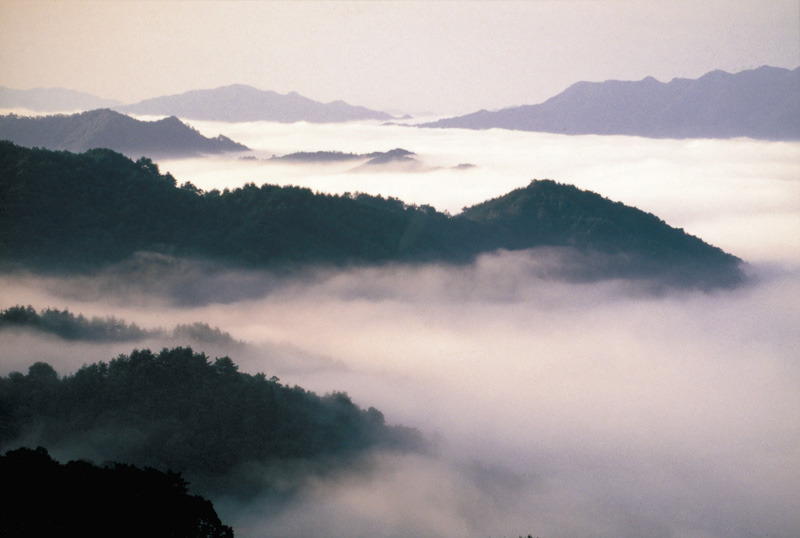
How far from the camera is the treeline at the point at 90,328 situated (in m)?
43.6

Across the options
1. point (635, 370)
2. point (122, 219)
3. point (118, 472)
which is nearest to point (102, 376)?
point (118, 472)

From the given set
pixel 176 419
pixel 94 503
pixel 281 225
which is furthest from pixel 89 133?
pixel 94 503

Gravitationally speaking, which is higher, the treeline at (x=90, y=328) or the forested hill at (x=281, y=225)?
the forested hill at (x=281, y=225)

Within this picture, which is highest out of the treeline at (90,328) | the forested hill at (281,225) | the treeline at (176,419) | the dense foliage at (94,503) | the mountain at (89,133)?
the mountain at (89,133)

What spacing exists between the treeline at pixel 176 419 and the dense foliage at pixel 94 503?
1651 centimetres

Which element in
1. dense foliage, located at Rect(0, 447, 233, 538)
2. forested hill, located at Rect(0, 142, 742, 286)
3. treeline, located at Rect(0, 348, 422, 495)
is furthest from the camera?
forested hill, located at Rect(0, 142, 742, 286)

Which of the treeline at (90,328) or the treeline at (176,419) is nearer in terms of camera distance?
the treeline at (176,419)

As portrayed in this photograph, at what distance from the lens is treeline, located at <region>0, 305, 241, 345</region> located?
4359 cm

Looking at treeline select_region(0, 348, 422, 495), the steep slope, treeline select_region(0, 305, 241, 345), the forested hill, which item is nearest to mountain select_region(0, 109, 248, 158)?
the forested hill

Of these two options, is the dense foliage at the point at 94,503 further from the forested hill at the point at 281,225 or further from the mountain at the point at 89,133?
the mountain at the point at 89,133

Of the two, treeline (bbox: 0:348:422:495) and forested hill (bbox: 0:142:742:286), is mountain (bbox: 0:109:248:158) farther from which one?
treeline (bbox: 0:348:422:495)

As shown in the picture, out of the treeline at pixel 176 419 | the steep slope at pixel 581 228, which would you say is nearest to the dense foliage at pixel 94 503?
the treeline at pixel 176 419

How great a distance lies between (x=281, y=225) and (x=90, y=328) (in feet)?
116

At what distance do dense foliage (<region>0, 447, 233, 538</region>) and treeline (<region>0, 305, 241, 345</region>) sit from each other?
101 ft
